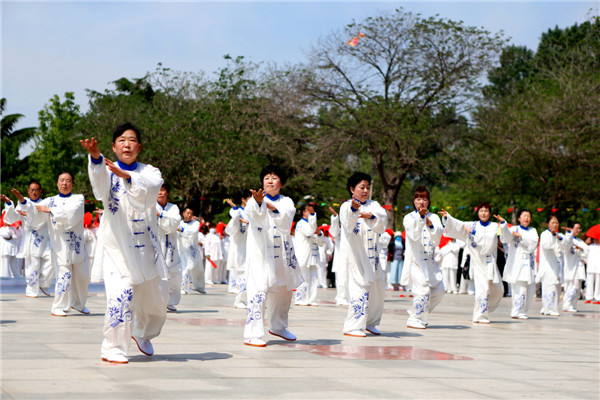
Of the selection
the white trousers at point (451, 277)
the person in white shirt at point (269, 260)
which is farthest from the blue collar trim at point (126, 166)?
the white trousers at point (451, 277)

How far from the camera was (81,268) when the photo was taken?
10750mm

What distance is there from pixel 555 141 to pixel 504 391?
71.3ft

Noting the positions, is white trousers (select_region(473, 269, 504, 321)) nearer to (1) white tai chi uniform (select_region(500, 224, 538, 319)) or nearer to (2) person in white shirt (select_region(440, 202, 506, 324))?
(2) person in white shirt (select_region(440, 202, 506, 324))

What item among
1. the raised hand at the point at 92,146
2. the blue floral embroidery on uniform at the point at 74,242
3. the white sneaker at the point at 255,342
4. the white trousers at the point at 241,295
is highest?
the raised hand at the point at 92,146

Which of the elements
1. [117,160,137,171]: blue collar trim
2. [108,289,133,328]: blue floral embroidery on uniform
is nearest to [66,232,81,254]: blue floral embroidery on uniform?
[117,160,137,171]: blue collar trim

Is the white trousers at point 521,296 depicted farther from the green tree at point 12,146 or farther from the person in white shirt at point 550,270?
the green tree at point 12,146

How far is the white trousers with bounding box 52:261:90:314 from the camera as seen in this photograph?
10367 mm

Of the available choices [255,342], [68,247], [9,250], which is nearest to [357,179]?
[255,342]

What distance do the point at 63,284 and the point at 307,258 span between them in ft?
20.1

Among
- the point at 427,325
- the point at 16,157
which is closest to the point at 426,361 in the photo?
the point at 427,325

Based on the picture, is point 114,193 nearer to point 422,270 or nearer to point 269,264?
point 269,264

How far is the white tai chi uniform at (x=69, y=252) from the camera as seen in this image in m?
10.4

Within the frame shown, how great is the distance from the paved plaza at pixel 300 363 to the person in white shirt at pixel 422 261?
0.28 meters

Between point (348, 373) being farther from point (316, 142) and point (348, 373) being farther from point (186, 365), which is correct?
point (316, 142)
